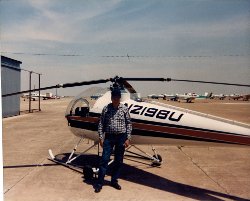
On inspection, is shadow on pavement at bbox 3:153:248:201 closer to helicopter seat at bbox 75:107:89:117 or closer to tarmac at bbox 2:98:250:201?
tarmac at bbox 2:98:250:201

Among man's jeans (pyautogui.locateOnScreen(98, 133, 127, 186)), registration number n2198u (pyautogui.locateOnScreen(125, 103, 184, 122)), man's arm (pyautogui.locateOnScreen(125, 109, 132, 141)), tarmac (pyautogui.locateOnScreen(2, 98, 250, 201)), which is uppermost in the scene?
registration number n2198u (pyautogui.locateOnScreen(125, 103, 184, 122))

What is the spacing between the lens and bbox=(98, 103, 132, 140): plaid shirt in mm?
7199

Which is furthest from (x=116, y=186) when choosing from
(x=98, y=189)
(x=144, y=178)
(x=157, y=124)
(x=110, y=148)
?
(x=157, y=124)

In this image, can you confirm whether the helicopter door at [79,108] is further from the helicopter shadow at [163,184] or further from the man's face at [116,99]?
the man's face at [116,99]

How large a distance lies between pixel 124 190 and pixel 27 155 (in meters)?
5.22

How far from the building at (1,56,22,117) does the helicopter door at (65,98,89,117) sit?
19.4m

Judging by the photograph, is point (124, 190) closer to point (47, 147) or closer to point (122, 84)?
point (122, 84)

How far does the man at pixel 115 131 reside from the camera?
23.7ft

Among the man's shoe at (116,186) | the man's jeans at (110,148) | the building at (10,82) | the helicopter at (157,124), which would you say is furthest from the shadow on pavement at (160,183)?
the building at (10,82)

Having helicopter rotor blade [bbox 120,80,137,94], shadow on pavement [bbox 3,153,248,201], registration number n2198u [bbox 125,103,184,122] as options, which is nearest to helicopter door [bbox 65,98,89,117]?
helicopter rotor blade [bbox 120,80,137,94]

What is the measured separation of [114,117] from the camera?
721 cm

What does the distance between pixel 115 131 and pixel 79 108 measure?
238 centimetres

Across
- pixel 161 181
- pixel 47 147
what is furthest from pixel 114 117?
pixel 47 147

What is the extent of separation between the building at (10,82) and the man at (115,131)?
2174 centimetres
